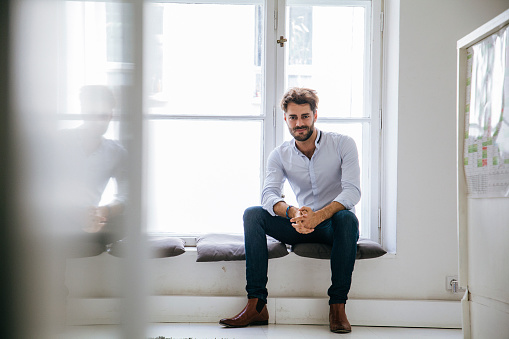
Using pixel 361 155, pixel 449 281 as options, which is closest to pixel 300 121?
pixel 361 155

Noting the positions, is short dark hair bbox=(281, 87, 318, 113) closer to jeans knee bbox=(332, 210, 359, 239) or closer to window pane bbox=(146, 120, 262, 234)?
window pane bbox=(146, 120, 262, 234)

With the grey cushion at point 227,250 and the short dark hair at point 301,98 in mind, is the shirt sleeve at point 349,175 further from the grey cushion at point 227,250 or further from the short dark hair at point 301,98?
the grey cushion at point 227,250

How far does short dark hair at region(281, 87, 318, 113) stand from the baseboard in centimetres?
107

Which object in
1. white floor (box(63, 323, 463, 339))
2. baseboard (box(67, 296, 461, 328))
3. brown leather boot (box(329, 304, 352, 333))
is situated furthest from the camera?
baseboard (box(67, 296, 461, 328))

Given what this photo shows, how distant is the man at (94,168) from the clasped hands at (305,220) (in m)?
2.36

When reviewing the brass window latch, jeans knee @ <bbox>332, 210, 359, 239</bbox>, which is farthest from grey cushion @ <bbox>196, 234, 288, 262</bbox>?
the brass window latch

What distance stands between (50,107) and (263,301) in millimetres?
2438

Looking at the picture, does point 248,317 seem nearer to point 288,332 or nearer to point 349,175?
point 288,332

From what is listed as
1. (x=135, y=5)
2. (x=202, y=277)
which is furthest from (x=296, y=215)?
(x=135, y=5)

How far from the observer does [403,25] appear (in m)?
3.12

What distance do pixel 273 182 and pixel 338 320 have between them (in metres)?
0.81

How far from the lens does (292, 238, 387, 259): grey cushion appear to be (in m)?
2.78

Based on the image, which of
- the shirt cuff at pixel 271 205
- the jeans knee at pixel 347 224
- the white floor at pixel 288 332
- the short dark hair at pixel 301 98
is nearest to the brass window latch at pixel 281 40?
the short dark hair at pixel 301 98

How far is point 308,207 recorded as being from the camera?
2.77 metres
